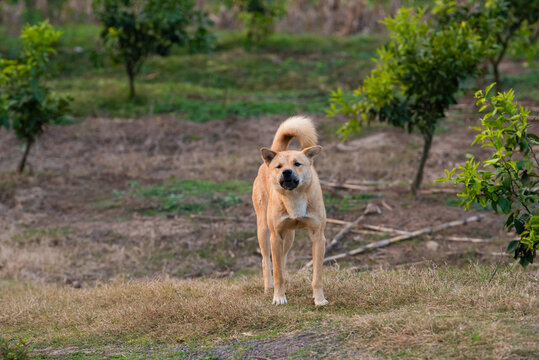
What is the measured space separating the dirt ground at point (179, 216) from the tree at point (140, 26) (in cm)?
211

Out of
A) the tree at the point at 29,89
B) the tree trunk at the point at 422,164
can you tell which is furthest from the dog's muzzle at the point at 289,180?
the tree at the point at 29,89

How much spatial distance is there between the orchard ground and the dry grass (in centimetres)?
2

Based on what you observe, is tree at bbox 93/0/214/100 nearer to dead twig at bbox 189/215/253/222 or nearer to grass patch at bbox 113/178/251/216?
grass patch at bbox 113/178/251/216

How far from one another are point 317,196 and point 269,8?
19948 millimetres

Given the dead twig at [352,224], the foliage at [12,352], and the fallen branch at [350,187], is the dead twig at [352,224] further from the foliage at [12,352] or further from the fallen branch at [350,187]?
the foliage at [12,352]

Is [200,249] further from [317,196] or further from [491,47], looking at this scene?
[491,47]

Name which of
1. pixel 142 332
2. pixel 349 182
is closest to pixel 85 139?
pixel 349 182

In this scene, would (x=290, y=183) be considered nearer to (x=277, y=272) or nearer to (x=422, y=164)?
(x=277, y=272)

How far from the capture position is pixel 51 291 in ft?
30.1

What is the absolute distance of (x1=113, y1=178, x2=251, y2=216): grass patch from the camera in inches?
522

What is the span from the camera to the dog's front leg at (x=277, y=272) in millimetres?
7320

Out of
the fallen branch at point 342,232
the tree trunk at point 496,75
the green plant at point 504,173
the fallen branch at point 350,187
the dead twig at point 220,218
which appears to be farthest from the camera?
the tree trunk at point 496,75

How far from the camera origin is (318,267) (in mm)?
7141

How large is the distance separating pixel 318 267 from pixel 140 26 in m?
14.4
